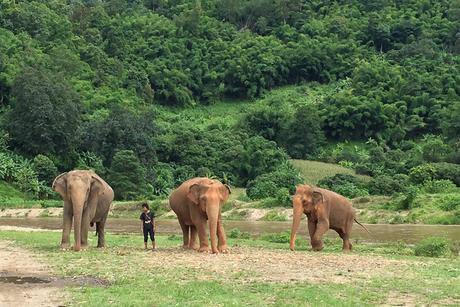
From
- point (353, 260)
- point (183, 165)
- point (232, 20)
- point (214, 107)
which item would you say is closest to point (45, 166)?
point (183, 165)

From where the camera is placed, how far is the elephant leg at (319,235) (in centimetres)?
2356

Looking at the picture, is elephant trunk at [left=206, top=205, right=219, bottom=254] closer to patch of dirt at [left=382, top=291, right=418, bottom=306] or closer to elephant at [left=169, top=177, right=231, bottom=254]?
elephant at [left=169, top=177, right=231, bottom=254]

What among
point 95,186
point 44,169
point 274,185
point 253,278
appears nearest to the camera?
point 253,278

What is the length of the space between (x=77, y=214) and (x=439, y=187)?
3922 centimetres

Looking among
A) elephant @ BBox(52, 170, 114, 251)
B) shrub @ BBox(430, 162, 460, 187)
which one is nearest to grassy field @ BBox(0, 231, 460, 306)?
elephant @ BBox(52, 170, 114, 251)

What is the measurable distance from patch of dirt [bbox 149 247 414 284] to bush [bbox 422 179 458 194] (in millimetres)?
35718

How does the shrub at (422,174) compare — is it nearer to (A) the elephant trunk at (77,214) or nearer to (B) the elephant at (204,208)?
(B) the elephant at (204,208)

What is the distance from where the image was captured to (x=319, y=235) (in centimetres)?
2367

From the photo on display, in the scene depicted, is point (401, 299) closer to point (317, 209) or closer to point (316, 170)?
point (317, 209)

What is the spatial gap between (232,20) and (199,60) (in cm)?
2654

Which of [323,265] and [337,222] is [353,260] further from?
[337,222]

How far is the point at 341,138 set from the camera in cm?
9525

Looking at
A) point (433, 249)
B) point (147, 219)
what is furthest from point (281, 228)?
point (147, 219)

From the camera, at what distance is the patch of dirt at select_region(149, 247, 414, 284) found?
16.0m
